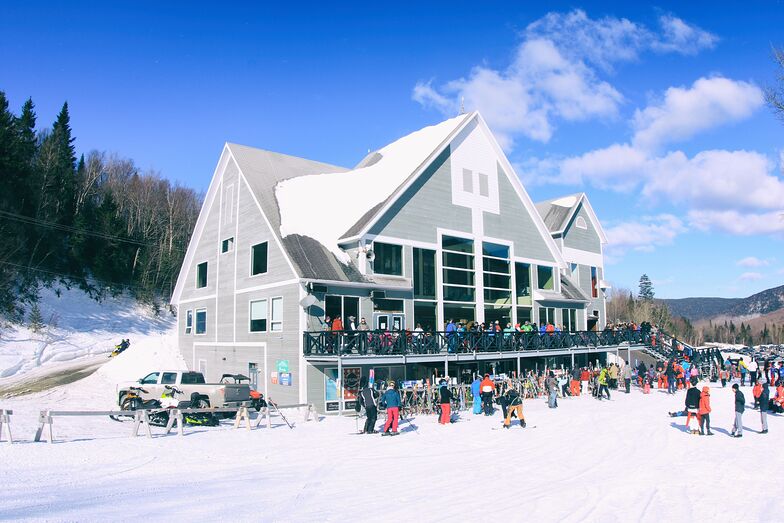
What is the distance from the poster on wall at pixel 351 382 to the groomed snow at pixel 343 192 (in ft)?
16.6

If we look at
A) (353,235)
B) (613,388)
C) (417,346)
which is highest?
(353,235)

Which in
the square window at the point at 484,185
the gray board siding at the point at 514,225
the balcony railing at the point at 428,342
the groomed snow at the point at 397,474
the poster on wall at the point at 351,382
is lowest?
the groomed snow at the point at 397,474

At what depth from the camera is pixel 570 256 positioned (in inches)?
1636

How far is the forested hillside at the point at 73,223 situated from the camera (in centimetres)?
4531

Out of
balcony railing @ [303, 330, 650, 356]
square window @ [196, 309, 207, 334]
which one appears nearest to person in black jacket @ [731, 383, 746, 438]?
balcony railing @ [303, 330, 650, 356]

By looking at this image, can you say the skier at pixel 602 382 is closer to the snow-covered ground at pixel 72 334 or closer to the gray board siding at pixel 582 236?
the gray board siding at pixel 582 236

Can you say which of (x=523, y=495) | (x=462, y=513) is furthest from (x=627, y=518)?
(x=462, y=513)

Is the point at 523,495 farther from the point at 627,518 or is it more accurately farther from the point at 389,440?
the point at 389,440

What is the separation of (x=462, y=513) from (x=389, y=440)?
7.63 metres

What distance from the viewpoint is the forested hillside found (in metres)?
45.3

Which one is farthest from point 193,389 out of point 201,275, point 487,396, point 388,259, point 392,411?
point 201,275

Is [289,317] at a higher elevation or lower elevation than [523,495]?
higher

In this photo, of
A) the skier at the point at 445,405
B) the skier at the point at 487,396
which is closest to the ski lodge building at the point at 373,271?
the skier at the point at 487,396

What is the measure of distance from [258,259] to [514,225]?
15.2m
